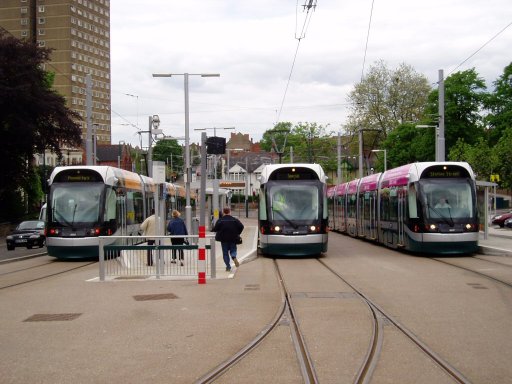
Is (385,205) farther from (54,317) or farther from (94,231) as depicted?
(54,317)

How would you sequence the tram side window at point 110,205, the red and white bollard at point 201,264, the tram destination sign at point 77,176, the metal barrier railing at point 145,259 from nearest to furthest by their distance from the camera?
the red and white bollard at point 201,264 → the metal barrier railing at point 145,259 → the tram side window at point 110,205 → the tram destination sign at point 77,176

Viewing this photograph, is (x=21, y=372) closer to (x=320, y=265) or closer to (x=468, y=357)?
(x=468, y=357)

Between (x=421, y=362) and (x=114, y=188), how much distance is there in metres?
17.3

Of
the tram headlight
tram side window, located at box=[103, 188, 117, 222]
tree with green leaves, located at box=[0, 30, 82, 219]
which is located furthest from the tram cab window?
tree with green leaves, located at box=[0, 30, 82, 219]

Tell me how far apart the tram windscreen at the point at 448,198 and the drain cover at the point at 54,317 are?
42.7ft

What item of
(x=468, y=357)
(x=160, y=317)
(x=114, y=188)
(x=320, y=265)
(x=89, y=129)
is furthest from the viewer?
(x=89, y=129)

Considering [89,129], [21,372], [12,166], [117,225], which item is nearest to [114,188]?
[117,225]

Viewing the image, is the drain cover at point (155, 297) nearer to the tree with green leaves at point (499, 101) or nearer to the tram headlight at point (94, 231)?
the tram headlight at point (94, 231)

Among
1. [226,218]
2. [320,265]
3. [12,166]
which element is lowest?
[320,265]

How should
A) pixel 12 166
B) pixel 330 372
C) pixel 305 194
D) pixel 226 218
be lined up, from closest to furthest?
1. pixel 330 372
2. pixel 226 218
3. pixel 305 194
4. pixel 12 166

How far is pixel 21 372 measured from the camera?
23.1 ft

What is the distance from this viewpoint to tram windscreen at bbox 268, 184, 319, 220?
2150 centimetres

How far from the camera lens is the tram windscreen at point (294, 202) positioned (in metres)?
21.5

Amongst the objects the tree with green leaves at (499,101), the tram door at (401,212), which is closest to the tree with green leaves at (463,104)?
the tree with green leaves at (499,101)
